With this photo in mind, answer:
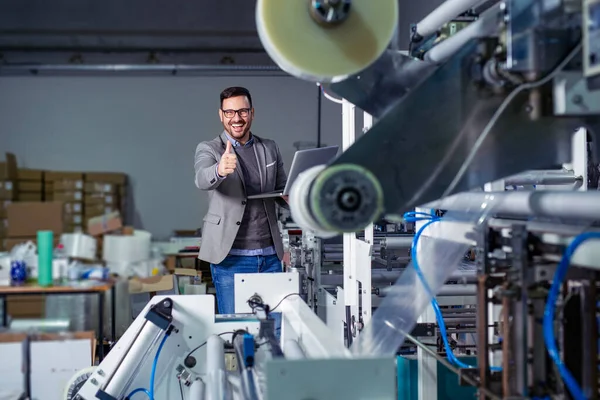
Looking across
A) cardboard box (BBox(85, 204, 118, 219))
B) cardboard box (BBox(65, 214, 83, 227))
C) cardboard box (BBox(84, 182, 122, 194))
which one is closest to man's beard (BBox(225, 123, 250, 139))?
cardboard box (BBox(65, 214, 83, 227))

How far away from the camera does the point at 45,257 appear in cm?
224

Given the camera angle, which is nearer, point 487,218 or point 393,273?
point 487,218

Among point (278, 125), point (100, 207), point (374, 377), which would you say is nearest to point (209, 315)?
point (374, 377)

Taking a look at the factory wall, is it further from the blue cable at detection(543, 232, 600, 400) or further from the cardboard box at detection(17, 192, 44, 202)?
the blue cable at detection(543, 232, 600, 400)

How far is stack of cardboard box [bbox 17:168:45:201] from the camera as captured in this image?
4.99 m

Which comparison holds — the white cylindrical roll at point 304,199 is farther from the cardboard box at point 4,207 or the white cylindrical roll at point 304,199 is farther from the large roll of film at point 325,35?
the cardboard box at point 4,207

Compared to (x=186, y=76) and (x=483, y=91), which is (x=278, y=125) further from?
(x=483, y=91)

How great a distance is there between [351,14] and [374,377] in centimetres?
58

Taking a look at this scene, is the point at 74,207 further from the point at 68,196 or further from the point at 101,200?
the point at 101,200

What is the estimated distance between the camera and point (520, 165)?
3.11 feet

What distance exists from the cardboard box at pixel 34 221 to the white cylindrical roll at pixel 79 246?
53 millimetres

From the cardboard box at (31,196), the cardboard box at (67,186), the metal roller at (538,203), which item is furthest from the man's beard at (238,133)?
the cardboard box at (67,186)

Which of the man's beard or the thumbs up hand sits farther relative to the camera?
the man's beard

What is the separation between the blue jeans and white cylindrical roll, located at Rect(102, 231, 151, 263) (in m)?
0.33
